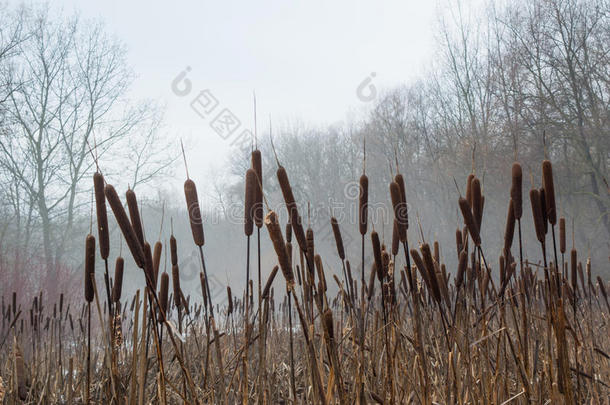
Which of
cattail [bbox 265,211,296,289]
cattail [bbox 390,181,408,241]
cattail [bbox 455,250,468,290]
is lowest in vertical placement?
cattail [bbox 455,250,468,290]

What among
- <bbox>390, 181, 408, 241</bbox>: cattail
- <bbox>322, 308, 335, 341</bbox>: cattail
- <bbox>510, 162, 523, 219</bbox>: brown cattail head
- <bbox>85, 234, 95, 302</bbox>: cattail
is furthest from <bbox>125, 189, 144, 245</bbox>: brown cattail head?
<bbox>510, 162, 523, 219</bbox>: brown cattail head

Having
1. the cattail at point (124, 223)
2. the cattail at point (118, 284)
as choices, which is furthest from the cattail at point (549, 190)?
the cattail at point (118, 284)

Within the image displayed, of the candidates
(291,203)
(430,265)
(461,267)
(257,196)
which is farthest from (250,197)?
(461,267)

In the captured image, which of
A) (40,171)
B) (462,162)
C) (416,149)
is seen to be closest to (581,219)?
(462,162)

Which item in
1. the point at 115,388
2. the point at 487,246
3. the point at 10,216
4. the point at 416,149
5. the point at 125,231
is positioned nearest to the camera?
the point at 125,231

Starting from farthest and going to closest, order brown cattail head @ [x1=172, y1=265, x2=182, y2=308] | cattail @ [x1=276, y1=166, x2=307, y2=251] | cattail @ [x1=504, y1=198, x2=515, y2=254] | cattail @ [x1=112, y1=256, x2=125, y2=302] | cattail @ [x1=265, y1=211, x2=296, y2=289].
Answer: brown cattail head @ [x1=172, y1=265, x2=182, y2=308] < cattail @ [x1=504, y1=198, x2=515, y2=254] < cattail @ [x1=112, y1=256, x2=125, y2=302] < cattail @ [x1=276, y1=166, x2=307, y2=251] < cattail @ [x1=265, y1=211, x2=296, y2=289]

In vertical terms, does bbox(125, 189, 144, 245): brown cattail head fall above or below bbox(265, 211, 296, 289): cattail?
above

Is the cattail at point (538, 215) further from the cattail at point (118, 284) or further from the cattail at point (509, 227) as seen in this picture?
the cattail at point (118, 284)

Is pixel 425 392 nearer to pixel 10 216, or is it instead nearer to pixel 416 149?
pixel 10 216

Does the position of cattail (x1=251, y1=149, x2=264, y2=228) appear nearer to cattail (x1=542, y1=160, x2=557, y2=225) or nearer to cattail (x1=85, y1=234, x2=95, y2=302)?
cattail (x1=85, y1=234, x2=95, y2=302)

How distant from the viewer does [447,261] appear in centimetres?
1861

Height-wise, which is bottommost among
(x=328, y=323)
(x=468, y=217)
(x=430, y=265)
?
(x=328, y=323)

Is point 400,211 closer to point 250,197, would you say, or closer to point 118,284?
point 250,197

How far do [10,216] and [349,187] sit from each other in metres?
16.3
